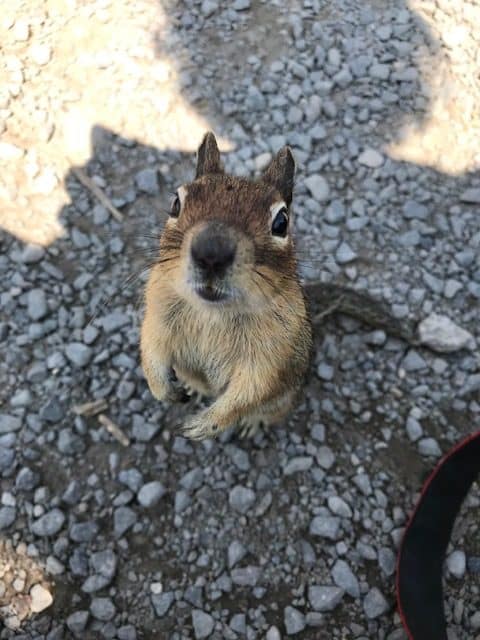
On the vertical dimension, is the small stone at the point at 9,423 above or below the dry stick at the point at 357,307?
below

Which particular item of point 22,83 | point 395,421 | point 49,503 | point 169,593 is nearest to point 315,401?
point 395,421

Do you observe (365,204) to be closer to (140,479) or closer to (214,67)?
(214,67)

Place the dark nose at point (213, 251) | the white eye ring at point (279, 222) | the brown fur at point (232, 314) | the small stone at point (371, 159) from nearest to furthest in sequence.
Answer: the dark nose at point (213, 251), the brown fur at point (232, 314), the white eye ring at point (279, 222), the small stone at point (371, 159)

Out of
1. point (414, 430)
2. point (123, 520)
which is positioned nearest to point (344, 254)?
point (414, 430)

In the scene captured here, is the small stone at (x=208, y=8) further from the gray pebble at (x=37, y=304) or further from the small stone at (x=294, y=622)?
the small stone at (x=294, y=622)

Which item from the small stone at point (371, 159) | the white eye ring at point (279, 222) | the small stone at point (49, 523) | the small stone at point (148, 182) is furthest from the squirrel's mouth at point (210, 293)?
the small stone at point (371, 159)

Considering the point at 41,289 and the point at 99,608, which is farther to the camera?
the point at 41,289
